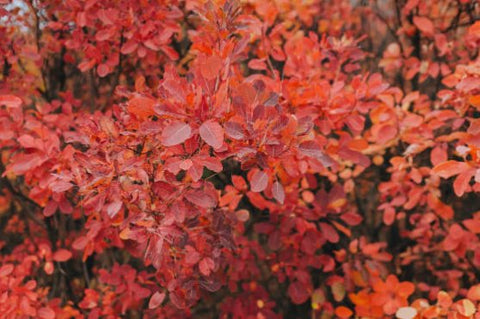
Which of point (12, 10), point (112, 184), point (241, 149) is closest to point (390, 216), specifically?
point (241, 149)

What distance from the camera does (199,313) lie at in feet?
10.9

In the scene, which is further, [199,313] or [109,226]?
[199,313]

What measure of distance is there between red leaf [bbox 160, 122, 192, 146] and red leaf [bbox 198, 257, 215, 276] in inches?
27.0

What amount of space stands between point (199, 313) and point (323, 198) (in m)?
1.64

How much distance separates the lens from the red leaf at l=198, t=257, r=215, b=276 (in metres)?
1.70

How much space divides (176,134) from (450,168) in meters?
0.93

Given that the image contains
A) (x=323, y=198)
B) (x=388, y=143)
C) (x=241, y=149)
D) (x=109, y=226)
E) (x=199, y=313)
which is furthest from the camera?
(x=199, y=313)

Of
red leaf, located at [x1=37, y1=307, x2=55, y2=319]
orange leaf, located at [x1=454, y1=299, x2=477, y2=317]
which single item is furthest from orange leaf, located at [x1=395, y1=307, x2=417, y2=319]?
red leaf, located at [x1=37, y1=307, x2=55, y2=319]

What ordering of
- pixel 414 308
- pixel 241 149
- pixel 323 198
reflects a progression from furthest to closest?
1. pixel 323 198
2. pixel 414 308
3. pixel 241 149

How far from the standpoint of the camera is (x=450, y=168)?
4.85 feet

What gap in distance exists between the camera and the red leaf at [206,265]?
5.57 ft

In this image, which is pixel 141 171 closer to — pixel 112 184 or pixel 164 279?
pixel 112 184

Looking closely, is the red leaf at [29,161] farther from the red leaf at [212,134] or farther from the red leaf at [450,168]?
the red leaf at [450,168]

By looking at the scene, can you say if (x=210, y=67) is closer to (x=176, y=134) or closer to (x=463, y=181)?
(x=176, y=134)
